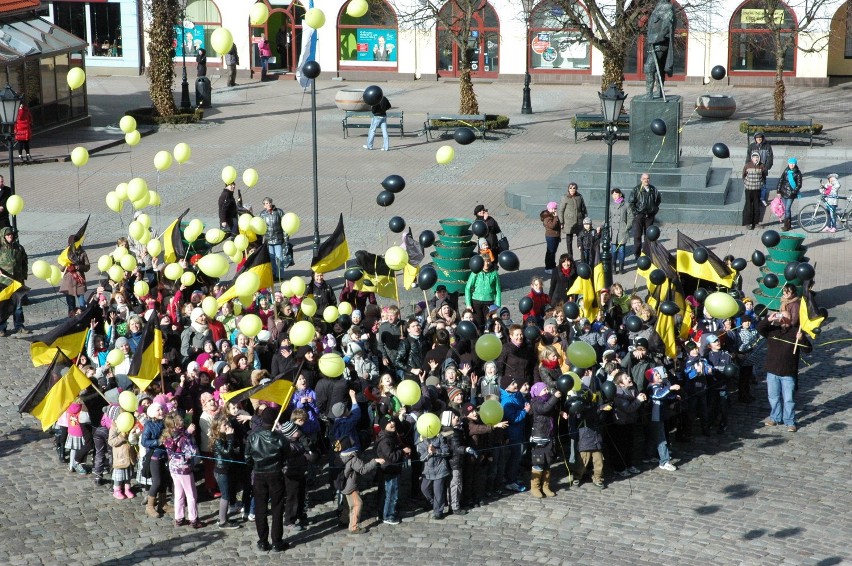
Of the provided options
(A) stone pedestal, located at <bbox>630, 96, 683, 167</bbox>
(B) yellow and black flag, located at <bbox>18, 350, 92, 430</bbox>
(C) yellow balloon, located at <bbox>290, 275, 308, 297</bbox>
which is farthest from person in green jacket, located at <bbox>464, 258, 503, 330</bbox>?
(A) stone pedestal, located at <bbox>630, 96, 683, 167</bbox>

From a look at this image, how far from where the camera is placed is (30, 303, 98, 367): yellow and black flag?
44.9 feet

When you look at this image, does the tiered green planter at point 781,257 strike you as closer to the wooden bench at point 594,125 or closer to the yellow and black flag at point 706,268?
the yellow and black flag at point 706,268

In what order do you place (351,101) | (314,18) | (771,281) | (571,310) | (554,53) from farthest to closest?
(554,53)
(351,101)
(314,18)
(771,281)
(571,310)

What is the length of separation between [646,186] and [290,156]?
496 inches

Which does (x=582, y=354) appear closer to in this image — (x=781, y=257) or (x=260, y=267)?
(x=260, y=267)

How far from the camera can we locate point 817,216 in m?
23.5

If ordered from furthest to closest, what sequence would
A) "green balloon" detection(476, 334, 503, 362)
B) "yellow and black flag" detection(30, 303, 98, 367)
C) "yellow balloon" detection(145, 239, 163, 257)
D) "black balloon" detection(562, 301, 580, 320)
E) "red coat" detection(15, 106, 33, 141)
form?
"red coat" detection(15, 106, 33, 141) → "yellow balloon" detection(145, 239, 163, 257) → "black balloon" detection(562, 301, 580, 320) → "yellow and black flag" detection(30, 303, 98, 367) → "green balloon" detection(476, 334, 503, 362)

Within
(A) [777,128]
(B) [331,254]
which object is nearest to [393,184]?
(B) [331,254]

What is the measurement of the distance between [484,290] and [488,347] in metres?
4.14

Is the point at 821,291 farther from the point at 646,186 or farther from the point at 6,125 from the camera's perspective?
the point at 6,125

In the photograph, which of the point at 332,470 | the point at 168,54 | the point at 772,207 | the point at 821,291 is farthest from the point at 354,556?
the point at 168,54

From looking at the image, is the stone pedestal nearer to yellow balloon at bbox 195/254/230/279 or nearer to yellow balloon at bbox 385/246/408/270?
yellow balloon at bbox 385/246/408/270

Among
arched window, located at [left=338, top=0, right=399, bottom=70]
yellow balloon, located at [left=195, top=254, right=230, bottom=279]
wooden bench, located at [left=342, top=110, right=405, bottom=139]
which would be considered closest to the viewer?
yellow balloon, located at [left=195, top=254, right=230, bottom=279]

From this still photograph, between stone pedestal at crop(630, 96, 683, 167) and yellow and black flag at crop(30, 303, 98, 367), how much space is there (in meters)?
14.0
